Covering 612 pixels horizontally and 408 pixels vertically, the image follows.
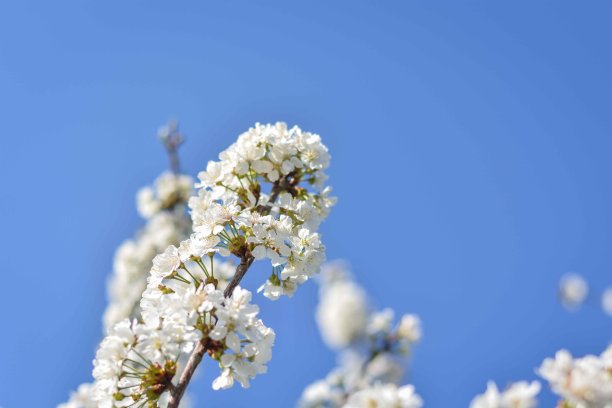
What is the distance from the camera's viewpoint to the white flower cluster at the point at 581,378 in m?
3.61

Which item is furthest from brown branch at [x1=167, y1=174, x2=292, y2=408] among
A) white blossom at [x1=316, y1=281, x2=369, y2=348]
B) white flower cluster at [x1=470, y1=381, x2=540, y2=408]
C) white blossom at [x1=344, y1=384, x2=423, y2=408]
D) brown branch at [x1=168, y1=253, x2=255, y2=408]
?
white blossom at [x1=316, y1=281, x2=369, y2=348]

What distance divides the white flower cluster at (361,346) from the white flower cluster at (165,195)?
142 inches

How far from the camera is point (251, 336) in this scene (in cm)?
320

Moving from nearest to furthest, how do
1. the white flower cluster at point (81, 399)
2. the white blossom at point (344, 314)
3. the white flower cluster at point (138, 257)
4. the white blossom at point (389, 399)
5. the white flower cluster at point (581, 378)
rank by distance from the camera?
the white blossom at point (389, 399), the white flower cluster at point (581, 378), the white flower cluster at point (81, 399), the white flower cluster at point (138, 257), the white blossom at point (344, 314)

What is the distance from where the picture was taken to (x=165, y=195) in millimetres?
9000

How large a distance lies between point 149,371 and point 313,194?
1.91m

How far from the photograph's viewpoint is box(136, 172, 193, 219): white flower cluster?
355 inches

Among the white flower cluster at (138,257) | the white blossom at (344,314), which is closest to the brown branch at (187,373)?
the white flower cluster at (138,257)

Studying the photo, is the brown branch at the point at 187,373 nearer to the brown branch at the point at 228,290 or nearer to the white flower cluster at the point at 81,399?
the brown branch at the point at 228,290

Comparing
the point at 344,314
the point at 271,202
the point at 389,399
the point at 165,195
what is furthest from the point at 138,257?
the point at 344,314

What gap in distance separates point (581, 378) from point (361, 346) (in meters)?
8.75

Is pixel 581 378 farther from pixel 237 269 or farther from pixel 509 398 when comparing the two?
pixel 237 269

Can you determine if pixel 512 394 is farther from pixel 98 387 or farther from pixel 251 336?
pixel 98 387

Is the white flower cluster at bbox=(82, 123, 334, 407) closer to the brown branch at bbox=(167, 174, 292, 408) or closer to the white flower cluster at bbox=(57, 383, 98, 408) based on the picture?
the brown branch at bbox=(167, 174, 292, 408)
